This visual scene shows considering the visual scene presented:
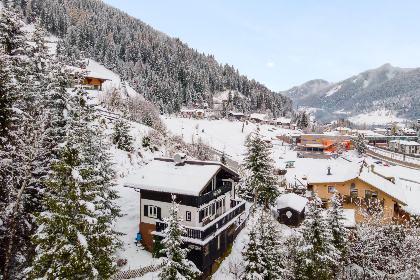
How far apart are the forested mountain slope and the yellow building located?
292ft

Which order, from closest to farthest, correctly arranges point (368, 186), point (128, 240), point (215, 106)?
point (128, 240)
point (368, 186)
point (215, 106)

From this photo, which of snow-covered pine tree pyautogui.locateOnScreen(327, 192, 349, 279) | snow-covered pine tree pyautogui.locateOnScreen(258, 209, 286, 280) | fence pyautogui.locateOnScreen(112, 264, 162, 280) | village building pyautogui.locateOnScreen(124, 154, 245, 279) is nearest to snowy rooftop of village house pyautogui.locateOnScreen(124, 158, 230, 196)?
village building pyautogui.locateOnScreen(124, 154, 245, 279)

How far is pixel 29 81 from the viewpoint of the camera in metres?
16.9

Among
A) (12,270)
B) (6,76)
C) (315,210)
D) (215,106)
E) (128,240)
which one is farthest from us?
(215,106)

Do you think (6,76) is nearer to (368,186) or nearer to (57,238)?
(57,238)

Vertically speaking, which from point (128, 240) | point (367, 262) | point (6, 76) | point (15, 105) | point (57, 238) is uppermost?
point (6, 76)

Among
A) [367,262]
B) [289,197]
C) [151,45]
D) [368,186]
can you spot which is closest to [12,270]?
[367,262]

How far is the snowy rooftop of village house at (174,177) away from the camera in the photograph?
22.2 metres

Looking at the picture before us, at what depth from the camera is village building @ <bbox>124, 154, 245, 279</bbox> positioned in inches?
846

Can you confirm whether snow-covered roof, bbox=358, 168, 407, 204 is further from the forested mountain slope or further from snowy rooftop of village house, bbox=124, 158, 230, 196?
the forested mountain slope

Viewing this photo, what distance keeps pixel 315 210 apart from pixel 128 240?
52.9ft

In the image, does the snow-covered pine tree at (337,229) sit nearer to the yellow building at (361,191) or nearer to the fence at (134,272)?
the yellow building at (361,191)

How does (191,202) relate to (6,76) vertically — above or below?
below

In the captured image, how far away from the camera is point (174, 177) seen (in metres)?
23.9
